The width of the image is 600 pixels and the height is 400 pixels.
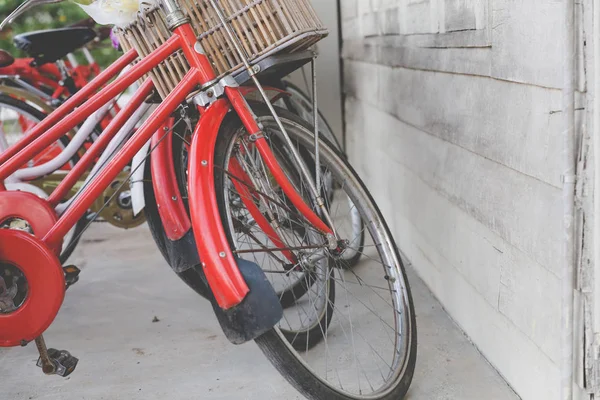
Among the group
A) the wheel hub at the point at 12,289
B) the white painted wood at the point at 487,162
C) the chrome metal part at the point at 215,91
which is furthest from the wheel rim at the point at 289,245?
the wheel hub at the point at 12,289

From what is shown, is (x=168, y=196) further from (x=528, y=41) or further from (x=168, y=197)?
(x=528, y=41)

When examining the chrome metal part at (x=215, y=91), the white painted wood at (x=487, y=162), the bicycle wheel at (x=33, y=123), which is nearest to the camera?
the white painted wood at (x=487, y=162)

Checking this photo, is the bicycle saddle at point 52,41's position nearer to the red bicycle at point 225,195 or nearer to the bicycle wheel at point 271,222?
the red bicycle at point 225,195

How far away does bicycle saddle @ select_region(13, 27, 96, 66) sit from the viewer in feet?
10.5

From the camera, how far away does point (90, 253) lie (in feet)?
11.7

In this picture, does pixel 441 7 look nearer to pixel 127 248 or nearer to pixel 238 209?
pixel 238 209

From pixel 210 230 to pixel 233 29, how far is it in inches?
21.4

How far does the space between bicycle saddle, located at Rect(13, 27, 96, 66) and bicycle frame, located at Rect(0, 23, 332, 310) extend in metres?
1.30

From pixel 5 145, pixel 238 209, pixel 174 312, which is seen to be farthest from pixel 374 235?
pixel 5 145

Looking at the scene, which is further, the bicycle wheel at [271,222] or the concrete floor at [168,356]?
the concrete floor at [168,356]

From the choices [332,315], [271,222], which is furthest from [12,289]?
[332,315]

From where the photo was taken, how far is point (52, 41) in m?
3.21

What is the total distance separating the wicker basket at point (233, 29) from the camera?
174 cm

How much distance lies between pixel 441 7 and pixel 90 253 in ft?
7.38
